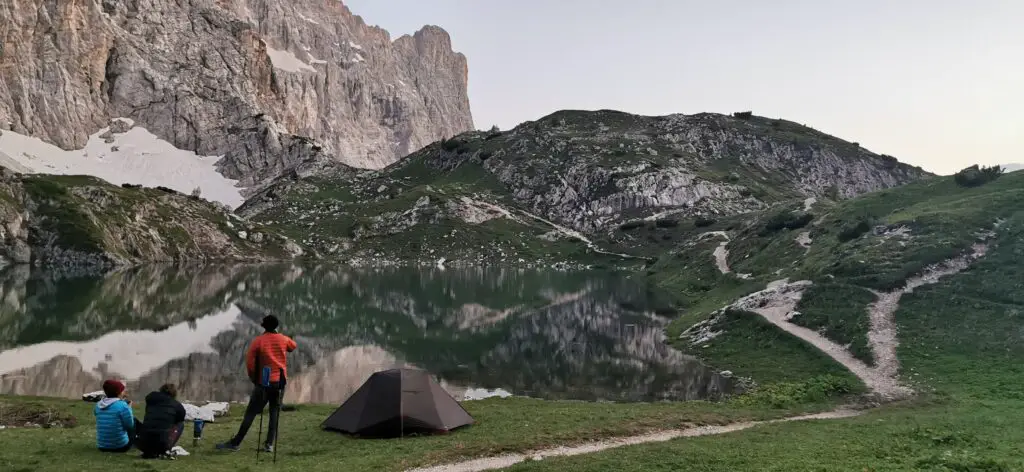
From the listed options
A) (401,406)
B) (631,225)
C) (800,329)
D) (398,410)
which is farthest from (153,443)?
(631,225)

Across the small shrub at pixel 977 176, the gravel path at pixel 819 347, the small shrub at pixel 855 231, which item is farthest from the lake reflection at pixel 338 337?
the small shrub at pixel 977 176

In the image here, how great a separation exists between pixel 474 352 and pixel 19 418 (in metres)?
31.8

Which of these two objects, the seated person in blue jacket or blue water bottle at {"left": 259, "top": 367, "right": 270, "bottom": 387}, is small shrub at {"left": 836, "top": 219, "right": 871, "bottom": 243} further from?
the seated person in blue jacket

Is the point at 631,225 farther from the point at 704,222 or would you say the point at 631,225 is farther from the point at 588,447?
the point at 588,447

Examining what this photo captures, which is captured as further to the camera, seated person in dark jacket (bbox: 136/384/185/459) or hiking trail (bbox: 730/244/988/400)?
hiking trail (bbox: 730/244/988/400)

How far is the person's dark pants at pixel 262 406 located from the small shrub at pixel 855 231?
229 feet

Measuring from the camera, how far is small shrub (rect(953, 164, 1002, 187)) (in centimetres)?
7981

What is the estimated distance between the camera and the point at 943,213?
6531 cm

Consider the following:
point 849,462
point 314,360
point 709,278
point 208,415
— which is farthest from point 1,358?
point 709,278

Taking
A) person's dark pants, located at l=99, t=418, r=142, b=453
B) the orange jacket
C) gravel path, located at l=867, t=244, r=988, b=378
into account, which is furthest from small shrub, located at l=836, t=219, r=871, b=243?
person's dark pants, located at l=99, t=418, r=142, b=453

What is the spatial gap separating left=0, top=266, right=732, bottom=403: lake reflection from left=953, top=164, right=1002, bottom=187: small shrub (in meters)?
44.1

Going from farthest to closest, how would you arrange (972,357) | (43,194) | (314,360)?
1. (43,194)
2. (314,360)
3. (972,357)

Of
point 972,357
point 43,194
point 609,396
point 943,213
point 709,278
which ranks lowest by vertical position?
point 609,396

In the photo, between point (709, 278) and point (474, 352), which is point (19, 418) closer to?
point (474, 352)
